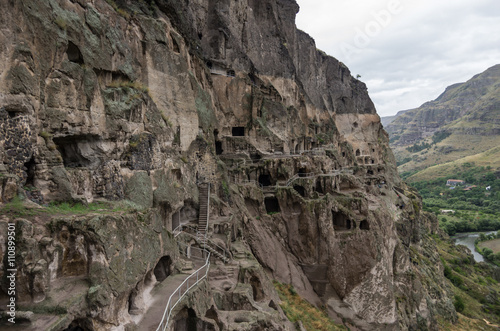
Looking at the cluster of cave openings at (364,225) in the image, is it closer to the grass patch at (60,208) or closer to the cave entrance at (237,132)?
the cave entrance at (237,132)

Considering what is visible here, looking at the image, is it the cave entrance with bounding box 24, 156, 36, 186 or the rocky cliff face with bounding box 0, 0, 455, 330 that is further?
the cave entrance with bounding box 24, 156, 36, 186

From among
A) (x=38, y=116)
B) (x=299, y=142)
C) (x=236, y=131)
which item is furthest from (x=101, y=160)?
(x=299, y=142)

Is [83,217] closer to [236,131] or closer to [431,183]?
[236,131]

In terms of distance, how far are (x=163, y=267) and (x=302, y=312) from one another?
1144cm

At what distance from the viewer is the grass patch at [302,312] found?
19628 mm

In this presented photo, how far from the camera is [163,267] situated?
1431cm

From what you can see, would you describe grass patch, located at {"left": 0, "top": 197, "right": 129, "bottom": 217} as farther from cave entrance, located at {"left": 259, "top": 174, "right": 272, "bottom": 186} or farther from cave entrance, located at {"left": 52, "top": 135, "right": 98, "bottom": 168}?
cave entrance, located at {"left": 259, "top": 174, "right": 272, "bottom": 186}

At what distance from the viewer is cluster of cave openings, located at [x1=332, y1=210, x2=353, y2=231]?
27.5 metres

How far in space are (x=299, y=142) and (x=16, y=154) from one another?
121 ft

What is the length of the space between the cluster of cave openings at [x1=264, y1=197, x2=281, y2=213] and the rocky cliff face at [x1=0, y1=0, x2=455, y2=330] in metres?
0.22

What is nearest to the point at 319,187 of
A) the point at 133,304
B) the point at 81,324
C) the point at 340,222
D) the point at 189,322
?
the point at 340,222

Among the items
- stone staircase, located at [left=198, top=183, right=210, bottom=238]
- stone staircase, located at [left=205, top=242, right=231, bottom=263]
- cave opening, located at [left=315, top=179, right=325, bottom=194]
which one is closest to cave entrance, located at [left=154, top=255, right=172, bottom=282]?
stone staircase, located at [left=205, top=242, right=231, bottom=263]

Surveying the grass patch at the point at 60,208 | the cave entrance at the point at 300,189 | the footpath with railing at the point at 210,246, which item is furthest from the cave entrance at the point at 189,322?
the cave entrance at the point at 300,189

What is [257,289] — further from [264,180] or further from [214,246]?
[264,180]
